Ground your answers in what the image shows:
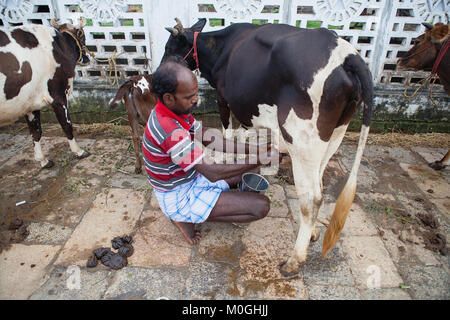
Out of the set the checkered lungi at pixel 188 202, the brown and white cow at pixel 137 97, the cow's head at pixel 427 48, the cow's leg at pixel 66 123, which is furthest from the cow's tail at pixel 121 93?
the cow's head at pixel 427 48

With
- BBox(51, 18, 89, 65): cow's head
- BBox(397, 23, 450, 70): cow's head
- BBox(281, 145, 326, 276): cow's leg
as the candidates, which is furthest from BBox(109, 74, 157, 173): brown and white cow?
BBox(397, 23, 450, 70): cow's head

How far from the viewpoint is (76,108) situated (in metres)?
5.25

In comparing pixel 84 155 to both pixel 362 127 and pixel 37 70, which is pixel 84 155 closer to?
pixel 37 70

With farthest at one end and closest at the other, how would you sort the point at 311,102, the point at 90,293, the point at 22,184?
the point at 22,184, the point at 90,293, the point at 311,102

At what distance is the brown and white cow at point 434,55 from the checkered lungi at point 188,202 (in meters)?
3.21

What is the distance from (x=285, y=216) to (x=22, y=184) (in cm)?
314

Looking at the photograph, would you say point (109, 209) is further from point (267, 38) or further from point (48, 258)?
point (267, 38)

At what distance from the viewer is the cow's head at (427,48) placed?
3756mm

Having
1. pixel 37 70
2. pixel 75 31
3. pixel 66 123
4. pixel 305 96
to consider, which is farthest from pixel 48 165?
pixel 305 96

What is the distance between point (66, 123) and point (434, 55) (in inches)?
188

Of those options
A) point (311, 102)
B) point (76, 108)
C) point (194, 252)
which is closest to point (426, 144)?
point (311, 102)

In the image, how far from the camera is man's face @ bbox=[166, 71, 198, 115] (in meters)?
2.22

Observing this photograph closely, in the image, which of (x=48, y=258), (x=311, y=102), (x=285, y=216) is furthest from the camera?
(x=285, y=216)

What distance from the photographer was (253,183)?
304 cm
